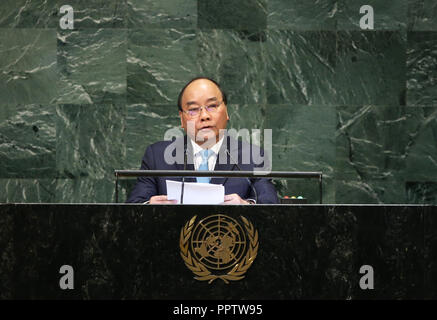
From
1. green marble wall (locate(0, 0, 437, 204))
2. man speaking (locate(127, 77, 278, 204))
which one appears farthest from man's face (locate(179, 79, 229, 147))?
green marble wall (locate(0, 0, 437, 204))

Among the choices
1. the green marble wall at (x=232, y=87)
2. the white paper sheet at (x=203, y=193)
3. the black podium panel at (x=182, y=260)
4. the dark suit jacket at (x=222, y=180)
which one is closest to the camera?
the black podium panel at (x=182, y=260)

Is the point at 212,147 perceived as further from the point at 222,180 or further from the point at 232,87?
the point at 232,87

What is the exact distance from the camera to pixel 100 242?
2.45 m

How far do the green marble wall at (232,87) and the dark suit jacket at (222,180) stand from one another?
1.25m

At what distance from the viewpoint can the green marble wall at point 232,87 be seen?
211 inches

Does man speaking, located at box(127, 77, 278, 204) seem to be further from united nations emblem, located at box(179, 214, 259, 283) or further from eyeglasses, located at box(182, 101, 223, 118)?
united nations emblem, located at box(179, 214, 259, 283)

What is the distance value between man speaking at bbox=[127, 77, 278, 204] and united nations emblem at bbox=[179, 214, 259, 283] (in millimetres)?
1250

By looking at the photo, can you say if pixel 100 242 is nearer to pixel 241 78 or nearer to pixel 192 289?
pixel 192 289

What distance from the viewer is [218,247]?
97.5 inches

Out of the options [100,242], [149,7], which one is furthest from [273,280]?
[149,7]

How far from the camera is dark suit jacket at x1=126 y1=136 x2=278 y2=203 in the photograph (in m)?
3.74

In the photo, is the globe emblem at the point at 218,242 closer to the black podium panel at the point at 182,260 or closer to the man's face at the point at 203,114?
the black podium panel at the point at 182,260

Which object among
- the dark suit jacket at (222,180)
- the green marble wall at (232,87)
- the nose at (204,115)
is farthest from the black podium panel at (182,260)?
the green marble wall at (232,87)

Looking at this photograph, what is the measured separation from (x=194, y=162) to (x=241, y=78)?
5.36 feet
